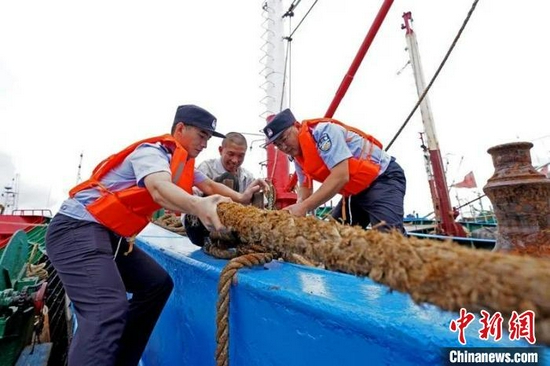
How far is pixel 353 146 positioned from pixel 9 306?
126 inches

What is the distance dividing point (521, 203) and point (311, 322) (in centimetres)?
198

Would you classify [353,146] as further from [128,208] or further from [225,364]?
[225,364]

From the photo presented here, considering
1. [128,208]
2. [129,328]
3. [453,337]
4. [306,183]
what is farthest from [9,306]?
[453,337]

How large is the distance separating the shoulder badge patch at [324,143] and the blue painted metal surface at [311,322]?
4.31 ft

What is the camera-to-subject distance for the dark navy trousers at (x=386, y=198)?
2.83 metres

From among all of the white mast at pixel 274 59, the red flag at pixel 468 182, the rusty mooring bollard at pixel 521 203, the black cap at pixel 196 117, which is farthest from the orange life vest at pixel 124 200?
the red flag at pixel 468 182

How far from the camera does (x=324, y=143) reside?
105 inches

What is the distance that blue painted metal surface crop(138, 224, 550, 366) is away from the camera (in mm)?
770

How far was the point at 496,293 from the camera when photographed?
0.49m

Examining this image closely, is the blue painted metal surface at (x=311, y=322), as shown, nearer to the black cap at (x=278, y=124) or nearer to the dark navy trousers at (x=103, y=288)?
the dark navy trousers at (x=103, y=288)

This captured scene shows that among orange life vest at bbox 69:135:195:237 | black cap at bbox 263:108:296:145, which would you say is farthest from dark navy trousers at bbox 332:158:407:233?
orange life vest at bbox 69:135:195:237

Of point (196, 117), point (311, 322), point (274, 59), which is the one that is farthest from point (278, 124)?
point (274, 59)

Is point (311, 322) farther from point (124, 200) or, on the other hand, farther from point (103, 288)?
point (124, 200)

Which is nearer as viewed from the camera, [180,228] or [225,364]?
[225,364]
